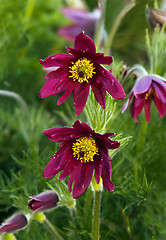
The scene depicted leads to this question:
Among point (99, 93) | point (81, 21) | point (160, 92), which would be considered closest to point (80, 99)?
point (99, 93)

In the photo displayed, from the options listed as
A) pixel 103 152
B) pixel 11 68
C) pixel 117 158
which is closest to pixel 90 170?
pixel 103 152

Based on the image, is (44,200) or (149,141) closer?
(44,200)

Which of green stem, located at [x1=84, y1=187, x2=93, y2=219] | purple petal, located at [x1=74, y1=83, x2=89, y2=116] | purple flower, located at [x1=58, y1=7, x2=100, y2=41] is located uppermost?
purple flower, located at [x1=58, y1=7, x2=100, y2=41]

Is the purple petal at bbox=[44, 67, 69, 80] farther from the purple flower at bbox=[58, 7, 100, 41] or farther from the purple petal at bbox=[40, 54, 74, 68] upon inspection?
the purple flower at bbox=[58, 7, 100, 41]

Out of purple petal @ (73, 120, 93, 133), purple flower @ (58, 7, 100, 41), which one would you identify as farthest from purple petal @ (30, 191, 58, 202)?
purple flower @ (58, 7, 100, 41)

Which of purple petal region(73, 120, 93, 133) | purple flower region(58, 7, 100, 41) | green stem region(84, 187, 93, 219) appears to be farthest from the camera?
purple flower region(58, 7, 100, 41)

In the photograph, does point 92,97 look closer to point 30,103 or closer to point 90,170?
point 90,170

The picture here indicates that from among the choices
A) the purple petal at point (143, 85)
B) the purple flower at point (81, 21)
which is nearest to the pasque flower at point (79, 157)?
the purple petal at point (143, 85)
